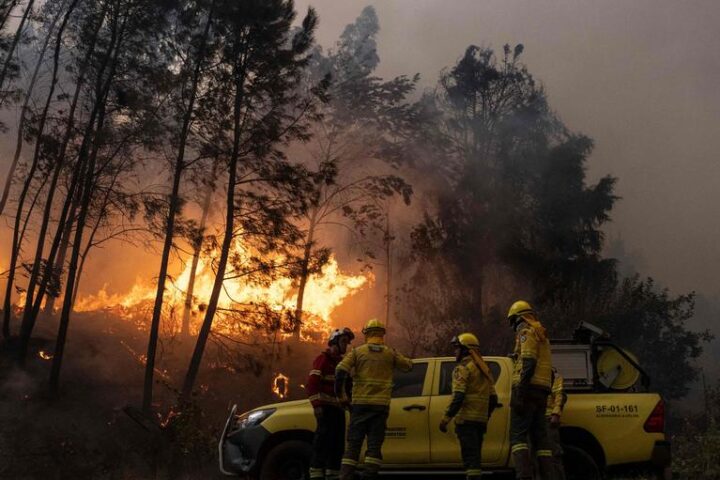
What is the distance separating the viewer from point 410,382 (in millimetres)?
8109

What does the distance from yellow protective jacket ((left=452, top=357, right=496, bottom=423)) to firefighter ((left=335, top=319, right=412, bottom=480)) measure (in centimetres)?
66

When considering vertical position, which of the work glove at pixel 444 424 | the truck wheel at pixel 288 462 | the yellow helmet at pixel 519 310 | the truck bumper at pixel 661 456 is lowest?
the truck wheel at pixel 288 462

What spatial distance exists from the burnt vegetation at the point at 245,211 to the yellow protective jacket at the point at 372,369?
207 inches

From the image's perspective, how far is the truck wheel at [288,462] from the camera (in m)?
8.10

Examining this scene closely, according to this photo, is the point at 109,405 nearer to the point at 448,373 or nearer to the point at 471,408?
the point at 448,373

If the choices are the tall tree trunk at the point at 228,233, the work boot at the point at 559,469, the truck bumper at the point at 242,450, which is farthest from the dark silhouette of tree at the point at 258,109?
the work boot at the point at 559,469

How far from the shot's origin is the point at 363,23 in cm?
3569

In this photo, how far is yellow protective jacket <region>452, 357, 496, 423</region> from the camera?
7.08 m

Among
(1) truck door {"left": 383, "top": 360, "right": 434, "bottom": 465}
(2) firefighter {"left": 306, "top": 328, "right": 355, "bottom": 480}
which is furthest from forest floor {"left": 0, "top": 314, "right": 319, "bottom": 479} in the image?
(1) truck door {"left": 383, "top": 360, "right": 434, "bottom": 465}

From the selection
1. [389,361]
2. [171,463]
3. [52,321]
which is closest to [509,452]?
[389,361]

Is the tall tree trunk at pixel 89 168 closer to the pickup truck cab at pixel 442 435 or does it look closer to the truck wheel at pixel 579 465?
the pickup truck cab at pixel 442 435

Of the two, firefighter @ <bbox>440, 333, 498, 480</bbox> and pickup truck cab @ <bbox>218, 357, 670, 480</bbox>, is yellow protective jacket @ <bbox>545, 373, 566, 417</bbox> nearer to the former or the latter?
pickup truck cab @ <bbox>218, 357, 670, 480</bbox>

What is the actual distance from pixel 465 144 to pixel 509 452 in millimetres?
26497

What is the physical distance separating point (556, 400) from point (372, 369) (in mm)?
2041
